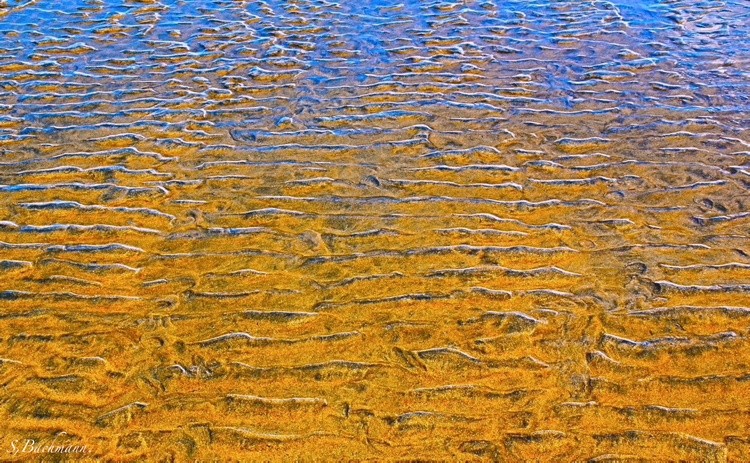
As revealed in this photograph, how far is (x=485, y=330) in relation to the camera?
352 centimetres

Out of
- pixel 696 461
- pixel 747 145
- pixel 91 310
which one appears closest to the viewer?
pixel 696 461

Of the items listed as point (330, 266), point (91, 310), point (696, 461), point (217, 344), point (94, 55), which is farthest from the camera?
point (94, 55)

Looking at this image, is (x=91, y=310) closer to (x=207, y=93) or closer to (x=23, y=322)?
(x=23, y=322)

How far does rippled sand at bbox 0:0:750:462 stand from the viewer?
302cm

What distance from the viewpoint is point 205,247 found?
427 cm

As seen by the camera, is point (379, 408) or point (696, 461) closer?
point (696, 461)

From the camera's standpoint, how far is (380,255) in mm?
4129

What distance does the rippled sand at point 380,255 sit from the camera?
9.89 feet

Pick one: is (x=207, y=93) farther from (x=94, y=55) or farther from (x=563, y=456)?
(x=563, y=456)

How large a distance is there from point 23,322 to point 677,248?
433 cm

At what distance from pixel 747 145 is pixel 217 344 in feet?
16.4

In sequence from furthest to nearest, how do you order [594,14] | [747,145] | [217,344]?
[594,14]
[747,145]
[217,344]

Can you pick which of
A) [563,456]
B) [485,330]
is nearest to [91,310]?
[485,330]

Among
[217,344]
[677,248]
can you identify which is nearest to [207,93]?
[217,344]
